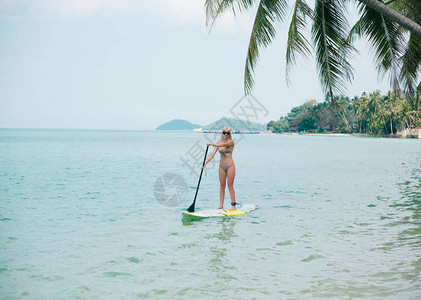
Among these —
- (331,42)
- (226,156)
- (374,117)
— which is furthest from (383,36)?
(374,117)

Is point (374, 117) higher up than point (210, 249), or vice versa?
point (374, 117)

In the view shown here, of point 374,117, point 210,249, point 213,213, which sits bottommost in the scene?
point 210,249

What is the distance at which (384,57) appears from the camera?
34.1 ft

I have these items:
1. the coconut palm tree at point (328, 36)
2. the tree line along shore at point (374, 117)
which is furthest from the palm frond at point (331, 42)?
the tree line along shore at point (374, 117)

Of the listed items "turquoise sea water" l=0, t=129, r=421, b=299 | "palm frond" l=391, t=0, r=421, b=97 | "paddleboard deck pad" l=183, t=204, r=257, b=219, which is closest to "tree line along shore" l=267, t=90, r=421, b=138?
"palm frond" l=391, t=0, r=421, b=97


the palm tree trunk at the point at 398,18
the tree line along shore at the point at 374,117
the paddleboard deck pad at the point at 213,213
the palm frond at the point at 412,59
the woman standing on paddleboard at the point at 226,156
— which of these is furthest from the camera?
the tree line along shore at the point at 374,117

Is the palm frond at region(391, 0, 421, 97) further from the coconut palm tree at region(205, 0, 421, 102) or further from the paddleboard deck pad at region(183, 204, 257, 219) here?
the paddleboard deck pad at region(183, 204, 257, 219)

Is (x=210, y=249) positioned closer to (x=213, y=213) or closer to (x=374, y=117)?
(x=213, y=213)

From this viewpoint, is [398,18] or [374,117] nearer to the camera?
[398,18]

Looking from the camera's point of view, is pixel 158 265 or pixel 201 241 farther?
pixel 201 241

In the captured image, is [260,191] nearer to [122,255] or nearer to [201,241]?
[201,241]

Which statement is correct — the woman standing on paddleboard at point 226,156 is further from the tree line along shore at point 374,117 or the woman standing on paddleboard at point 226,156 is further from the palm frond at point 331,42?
the tree line along shore at point 374,117

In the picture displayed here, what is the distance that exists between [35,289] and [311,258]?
385 cm

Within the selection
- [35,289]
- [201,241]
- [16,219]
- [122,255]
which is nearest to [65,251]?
[122,255]
